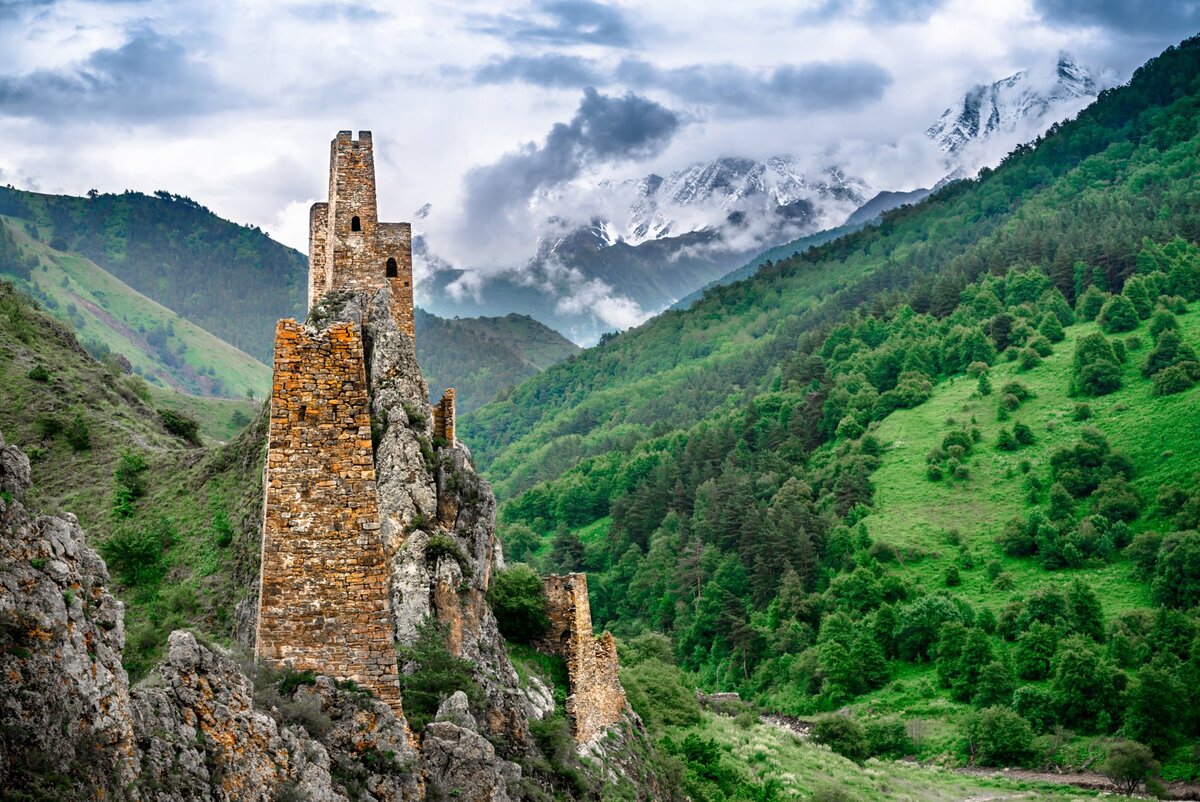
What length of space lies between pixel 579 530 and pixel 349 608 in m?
169

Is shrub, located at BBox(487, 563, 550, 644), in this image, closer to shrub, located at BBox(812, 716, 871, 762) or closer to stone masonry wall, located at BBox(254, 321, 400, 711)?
stone masonry wall, located at BBox(254, 321, 400, 711)

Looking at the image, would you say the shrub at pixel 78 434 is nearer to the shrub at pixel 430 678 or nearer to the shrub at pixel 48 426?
the shrub at pixel 48 426

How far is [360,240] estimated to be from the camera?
51312mm

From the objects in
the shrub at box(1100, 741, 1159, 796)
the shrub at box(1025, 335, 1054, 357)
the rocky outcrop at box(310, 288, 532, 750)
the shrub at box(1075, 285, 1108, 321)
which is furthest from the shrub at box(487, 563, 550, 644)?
the shrub at box(1075, 285, 1108, 321)

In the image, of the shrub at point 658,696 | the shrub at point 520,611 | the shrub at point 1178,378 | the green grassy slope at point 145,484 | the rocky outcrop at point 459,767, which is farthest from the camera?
the shrub at point 1178,378

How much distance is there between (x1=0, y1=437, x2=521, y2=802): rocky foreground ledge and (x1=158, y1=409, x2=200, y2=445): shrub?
44.6 metres

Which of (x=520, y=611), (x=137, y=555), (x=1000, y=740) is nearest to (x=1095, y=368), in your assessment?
(x=1000, y=740)

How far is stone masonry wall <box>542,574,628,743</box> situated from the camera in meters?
36.9

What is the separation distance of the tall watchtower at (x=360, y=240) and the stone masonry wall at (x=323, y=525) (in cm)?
3013

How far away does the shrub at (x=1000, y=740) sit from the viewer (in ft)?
319

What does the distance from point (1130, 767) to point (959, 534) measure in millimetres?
46682

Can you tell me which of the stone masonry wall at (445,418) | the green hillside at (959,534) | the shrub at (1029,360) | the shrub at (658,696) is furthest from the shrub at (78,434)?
the shrub at (1029,360)

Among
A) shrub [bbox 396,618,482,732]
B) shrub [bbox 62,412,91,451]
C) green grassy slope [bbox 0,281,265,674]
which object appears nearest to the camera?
shrub [bbox 396,618,482,732]

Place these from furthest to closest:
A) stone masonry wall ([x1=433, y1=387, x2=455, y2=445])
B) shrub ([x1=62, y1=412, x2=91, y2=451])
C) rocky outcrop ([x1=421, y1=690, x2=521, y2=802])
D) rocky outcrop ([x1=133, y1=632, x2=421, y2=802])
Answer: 1. shrub ([x1=62, y1=412, x2=91, y2=451])
2. stone masonry wall ([x1=433, y1=387, x2=455, y2=445])
3. rocky outcrop ([x1=421, y1=690, x2=521, y2=802])
4. rocky outcrop ([x1=133, y1=632, x2=421, y2=802])
